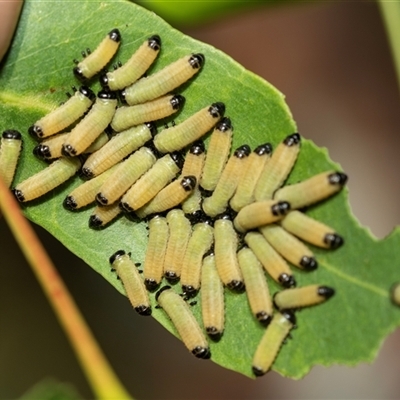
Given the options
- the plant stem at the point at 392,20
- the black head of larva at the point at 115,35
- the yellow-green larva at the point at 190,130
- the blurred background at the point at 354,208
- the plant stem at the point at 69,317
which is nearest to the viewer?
the plant stem at the point at 69,317

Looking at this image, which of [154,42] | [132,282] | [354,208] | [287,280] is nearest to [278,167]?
[287,280]

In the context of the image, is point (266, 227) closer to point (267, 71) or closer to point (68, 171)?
point (68, 171)

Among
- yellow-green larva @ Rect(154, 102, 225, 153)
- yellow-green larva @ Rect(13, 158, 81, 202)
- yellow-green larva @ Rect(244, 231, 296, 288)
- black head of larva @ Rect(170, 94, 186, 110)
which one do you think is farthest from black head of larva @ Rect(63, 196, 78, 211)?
yellow-green larva @ Rect(244, 231, 296, 288)

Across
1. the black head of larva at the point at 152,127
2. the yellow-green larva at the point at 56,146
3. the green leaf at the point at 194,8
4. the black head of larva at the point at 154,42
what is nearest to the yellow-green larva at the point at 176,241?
the black head of larva at the point at 152,127

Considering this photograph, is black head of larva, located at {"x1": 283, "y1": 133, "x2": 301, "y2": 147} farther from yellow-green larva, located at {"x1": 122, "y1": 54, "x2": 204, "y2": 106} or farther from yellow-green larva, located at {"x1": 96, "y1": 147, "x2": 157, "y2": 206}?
yellow-green larva, located at {"x1": 96, "y1": 147, "x2": 157, "y2": 206}

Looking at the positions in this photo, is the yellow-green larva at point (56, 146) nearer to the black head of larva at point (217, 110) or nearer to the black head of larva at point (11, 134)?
the black head of larva at point (11, 134)

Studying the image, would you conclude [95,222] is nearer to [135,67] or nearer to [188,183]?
[188,183]
